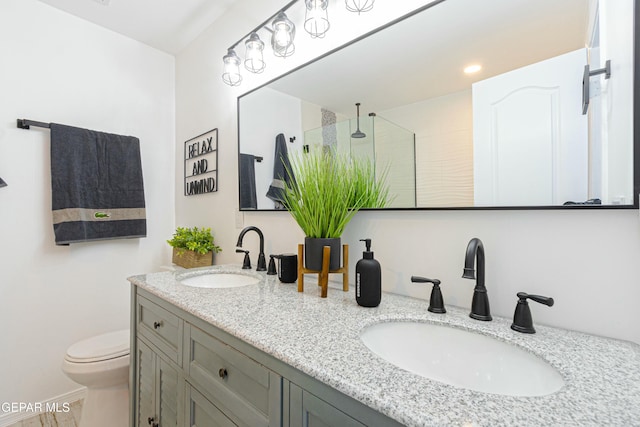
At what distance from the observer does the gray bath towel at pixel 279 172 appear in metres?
1.47

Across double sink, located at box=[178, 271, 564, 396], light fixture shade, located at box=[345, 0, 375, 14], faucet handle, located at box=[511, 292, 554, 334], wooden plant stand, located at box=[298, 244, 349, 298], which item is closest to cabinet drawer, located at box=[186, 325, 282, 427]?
double sink, located at box=[178, 271, 564, 396]

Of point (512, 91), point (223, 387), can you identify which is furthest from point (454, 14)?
point (223, 387)

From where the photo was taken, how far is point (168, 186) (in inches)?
94.8

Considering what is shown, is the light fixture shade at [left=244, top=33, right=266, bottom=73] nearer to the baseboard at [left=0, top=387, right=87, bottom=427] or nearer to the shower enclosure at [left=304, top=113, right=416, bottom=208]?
the shower enclosure at [left=304, top=113, right=416, bottom=208]

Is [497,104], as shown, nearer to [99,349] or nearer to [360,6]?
[360,6]

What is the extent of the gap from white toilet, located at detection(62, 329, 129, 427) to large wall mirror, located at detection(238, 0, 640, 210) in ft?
4.91

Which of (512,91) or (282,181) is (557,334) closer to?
(512,91)

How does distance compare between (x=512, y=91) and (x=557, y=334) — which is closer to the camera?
(x=557, y=334)

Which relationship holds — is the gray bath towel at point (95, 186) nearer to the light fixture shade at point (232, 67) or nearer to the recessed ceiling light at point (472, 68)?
the light fixture shade at point (232, 67)

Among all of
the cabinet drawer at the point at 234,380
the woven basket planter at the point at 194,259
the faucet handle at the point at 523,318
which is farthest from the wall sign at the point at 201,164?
the faucet handle at the point at 523,318

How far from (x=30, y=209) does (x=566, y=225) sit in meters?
2.57

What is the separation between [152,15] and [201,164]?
3.26 feet

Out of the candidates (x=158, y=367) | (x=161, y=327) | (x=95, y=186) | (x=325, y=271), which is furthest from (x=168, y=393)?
(x=95, y=186)

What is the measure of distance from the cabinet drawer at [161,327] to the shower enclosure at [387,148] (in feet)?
2.84
